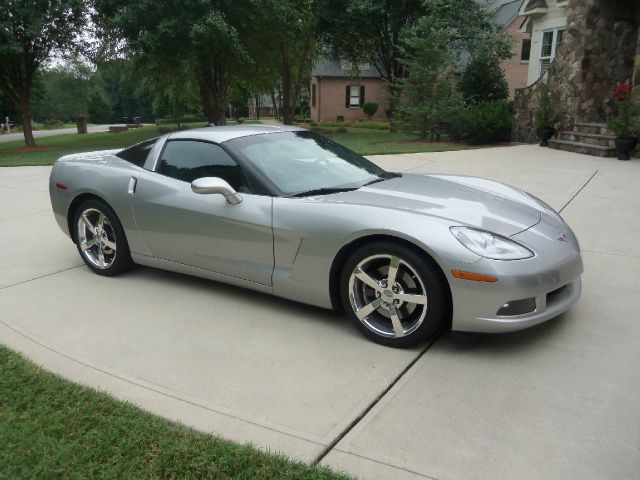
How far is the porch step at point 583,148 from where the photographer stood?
13086 millimetres

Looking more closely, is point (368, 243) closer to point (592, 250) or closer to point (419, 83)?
point (592, 250)

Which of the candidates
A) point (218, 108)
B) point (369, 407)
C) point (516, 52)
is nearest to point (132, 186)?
point (369, 407)

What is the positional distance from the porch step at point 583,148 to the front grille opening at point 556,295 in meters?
11.2

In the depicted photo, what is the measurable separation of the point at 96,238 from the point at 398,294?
9.57ft

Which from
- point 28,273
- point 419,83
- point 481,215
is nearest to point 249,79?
point 419,83

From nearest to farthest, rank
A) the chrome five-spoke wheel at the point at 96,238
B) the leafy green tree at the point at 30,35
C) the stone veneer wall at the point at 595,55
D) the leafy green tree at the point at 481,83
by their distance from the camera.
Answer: the chrome five-spoke wheel at the point at 96,238 → the stone veneer wall at the point at 595,55 → the leafy green tree at the point at 30,35 → the leafy green tree at the point at 481,83

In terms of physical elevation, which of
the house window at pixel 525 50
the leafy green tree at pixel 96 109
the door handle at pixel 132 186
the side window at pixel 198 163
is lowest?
the leafy green tree at pixel 96 109

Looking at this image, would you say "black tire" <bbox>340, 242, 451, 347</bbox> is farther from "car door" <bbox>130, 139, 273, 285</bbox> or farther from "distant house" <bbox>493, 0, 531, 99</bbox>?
"distant house" <bbox>493, 0, 531, 99</bbox>

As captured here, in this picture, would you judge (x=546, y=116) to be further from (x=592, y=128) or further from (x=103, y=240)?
(x=103, y=240)

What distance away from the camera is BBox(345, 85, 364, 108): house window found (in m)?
41.1

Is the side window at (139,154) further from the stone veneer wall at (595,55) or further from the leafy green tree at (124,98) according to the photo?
the leafy green tree at (124,98)

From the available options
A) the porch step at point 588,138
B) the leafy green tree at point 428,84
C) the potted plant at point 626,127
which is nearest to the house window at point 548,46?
the leafy green tree at point 428,84

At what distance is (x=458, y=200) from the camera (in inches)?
147

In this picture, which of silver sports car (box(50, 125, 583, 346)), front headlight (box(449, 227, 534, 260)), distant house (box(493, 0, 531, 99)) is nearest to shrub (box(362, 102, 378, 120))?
distant house (box(493, 0, 531, 99))
